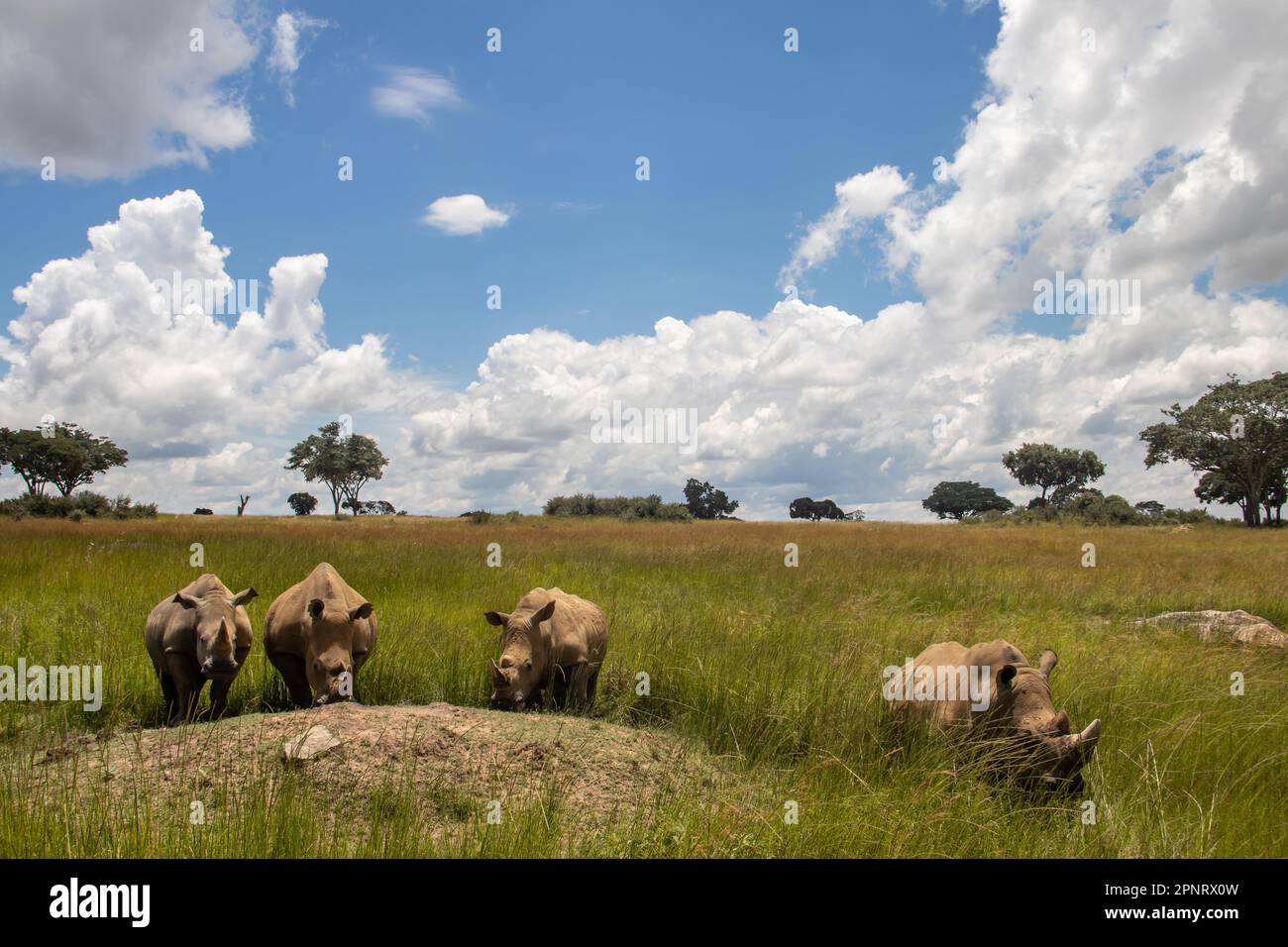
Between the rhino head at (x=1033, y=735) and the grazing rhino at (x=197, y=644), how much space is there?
581cm

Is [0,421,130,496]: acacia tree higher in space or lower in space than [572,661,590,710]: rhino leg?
higher

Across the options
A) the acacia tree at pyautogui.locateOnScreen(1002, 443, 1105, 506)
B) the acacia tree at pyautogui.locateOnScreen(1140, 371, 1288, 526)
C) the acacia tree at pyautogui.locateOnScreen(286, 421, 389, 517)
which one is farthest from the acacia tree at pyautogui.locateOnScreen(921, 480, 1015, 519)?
the acacia tree at pyautogui.locateOnScreen(286, 421, 389, 517)

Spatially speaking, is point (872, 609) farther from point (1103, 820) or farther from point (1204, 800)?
point (1103, 820)

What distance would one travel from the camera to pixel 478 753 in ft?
16.1

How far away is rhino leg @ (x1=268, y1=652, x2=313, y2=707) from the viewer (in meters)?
6.88

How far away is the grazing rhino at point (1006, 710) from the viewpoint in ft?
16.9

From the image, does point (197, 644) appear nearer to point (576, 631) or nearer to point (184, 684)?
point (184, 684)

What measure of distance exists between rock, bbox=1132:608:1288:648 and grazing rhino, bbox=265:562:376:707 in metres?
10.8

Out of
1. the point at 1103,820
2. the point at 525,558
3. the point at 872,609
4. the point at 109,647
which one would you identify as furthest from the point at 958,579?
the point at 109,647

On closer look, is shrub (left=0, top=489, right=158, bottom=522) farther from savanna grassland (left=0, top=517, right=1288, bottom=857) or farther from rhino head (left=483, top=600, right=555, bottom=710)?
rhino head (left=483, top=600, right=555, bottom=710)

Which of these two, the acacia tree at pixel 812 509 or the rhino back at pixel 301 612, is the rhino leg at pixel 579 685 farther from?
the acacia tree at pixel 812 509
